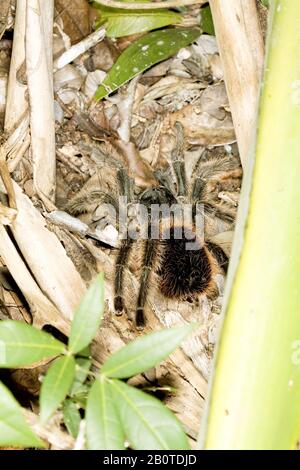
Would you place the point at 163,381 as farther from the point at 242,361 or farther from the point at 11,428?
the point at 11,428

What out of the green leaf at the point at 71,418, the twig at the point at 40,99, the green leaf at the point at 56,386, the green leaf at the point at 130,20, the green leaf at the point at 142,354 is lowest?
the green leaf at the point at 71,418

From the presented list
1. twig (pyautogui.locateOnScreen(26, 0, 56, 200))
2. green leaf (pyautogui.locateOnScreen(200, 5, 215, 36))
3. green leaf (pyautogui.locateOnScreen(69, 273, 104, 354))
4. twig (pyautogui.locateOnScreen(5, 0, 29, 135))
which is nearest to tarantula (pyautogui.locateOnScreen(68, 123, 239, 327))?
twig (pyautogui.locateOnScreen(26, 0, 56, 200))

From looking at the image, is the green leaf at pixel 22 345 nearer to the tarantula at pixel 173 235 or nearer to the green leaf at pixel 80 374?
the green leaf at pixel 80 374

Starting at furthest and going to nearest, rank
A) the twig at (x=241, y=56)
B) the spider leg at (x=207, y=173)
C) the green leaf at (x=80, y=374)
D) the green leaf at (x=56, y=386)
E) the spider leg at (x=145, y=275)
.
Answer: the spider leg at (x=207, y=173)
the spider leg at (x=145, y=275)
the twig at (x=241, y=56)
the green leaf at (x=80, y=374)
the green leaf at (x=56, y=386)

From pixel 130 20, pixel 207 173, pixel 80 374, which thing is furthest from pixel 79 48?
pixel 80 374

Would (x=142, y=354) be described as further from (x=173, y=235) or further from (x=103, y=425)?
(x=173, y=235)

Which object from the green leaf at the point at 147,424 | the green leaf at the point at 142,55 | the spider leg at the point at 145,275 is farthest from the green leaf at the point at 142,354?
the green leaf at the point at 142,55
